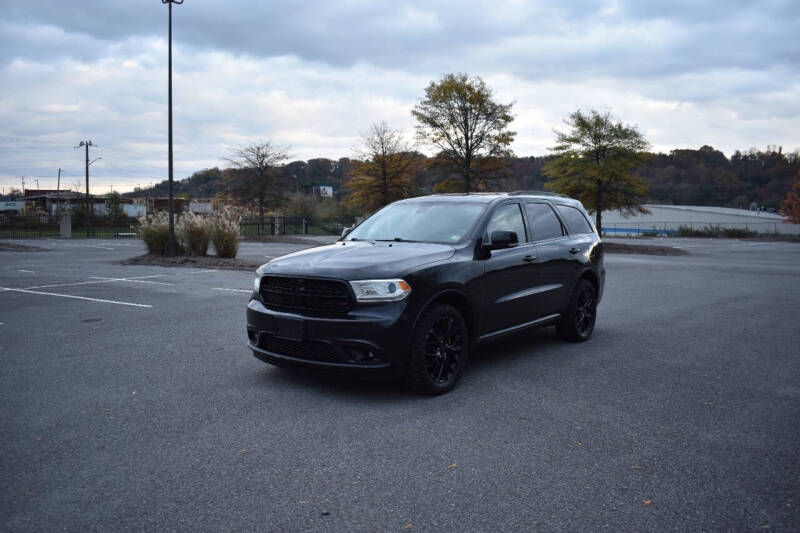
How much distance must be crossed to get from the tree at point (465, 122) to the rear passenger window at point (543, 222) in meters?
31.6

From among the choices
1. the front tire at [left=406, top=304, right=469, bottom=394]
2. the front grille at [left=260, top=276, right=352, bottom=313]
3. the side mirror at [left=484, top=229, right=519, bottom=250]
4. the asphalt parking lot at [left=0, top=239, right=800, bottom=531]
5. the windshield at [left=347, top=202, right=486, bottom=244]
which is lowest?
the asphalt parking lot at [left=0, top=239, right=800, bottom=531]

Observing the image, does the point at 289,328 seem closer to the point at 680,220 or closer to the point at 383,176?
the point at 383,176

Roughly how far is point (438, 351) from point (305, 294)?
4.08ft

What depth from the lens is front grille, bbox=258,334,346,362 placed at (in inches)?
194

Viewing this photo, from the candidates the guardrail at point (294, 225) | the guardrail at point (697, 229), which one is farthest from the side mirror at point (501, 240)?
the guardrail at point (697, 229)

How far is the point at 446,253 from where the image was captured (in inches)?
216

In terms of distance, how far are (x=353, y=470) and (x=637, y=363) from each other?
3913 mm

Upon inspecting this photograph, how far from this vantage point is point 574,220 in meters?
7.74

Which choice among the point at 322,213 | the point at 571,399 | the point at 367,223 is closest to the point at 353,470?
the point at 571,399

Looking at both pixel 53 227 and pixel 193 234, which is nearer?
pixel 193 234

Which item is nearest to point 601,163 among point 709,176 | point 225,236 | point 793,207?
point 225,236

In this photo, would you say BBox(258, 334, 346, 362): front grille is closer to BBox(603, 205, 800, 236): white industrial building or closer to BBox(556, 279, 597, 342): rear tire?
BBox(556, 279, 597, 342): rear tire

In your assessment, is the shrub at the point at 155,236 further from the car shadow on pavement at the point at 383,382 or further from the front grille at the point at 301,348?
the front grille at the point at 301,348

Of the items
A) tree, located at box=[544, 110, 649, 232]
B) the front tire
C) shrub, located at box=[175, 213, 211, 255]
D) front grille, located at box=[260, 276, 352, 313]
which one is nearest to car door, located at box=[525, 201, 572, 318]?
the front tire
